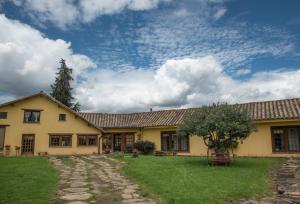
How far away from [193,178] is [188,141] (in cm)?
1465

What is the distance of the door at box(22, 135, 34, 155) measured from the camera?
78.6 feet

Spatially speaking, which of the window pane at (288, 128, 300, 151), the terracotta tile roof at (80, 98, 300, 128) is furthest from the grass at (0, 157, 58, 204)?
the window pane at (288, 128, 300, 151)

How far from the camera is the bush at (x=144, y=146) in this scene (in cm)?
2630

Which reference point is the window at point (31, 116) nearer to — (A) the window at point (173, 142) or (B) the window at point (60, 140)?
(B) the window at point (60, 140)

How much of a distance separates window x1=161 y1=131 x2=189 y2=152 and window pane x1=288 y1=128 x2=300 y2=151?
825 centimetres

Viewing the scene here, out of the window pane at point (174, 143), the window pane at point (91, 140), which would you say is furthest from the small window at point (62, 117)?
the window pane at point (174, 143)

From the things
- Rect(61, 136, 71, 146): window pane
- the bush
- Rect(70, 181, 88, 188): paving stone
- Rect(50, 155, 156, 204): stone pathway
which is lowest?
Rect(50, 155, 156, 204): stone pathway

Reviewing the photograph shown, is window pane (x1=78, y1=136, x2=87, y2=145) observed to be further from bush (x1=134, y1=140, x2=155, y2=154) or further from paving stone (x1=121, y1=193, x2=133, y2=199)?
paving stone (x1=121, y1=193, x2=133, y2=199)

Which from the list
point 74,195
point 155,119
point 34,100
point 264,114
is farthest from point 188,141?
point 74,195

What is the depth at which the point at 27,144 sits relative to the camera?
24141mm

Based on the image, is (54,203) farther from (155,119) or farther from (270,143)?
(155,119)

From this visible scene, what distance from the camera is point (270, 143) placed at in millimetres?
21062

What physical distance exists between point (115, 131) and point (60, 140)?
6162mm

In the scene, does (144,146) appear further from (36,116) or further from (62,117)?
(36,116)
